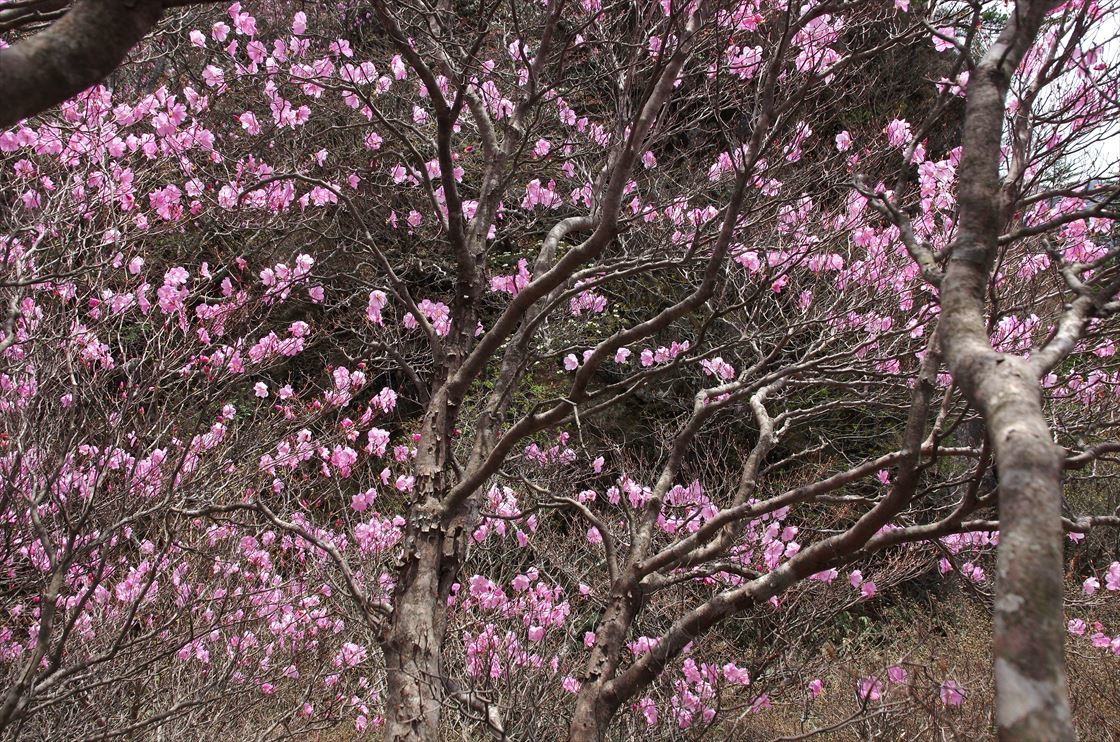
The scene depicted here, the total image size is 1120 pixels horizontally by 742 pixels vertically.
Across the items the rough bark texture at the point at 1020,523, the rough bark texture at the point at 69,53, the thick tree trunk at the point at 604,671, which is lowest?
the rough bark texture at the point at 1020,523

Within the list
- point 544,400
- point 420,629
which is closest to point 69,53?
point 420,629

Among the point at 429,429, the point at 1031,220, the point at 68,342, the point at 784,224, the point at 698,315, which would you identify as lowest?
the point at 429,429

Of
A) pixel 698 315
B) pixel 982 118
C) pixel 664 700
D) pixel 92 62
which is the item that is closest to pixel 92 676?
pixel 664 700

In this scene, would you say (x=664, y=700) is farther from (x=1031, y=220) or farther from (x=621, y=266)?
(x=1031, y=220)

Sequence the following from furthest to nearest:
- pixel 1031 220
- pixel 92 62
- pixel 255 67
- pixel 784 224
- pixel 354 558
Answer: pixel 255 67, pixel 354 558, pixel 784 224, pixel 1031 220, pixel 92 62

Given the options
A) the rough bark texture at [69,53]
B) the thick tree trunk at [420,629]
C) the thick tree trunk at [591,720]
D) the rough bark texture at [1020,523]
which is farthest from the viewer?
the thick tree trunk at [591,720]

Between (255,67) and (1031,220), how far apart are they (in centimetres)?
559

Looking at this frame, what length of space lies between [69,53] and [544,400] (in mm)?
4365

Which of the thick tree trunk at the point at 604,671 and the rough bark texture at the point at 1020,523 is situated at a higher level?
the thick tree trunk at the point at 604,671

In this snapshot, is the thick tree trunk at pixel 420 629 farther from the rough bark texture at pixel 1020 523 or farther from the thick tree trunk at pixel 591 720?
the rough bark texture at pixel 1020 523

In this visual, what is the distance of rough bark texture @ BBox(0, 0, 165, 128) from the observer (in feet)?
3.16

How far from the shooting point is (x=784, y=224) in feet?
17.9

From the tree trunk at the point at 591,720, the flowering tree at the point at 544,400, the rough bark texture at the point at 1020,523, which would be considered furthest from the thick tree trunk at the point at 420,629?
the rough bark texture at the point at 1020,523

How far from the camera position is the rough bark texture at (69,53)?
96 centimetres
